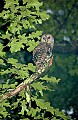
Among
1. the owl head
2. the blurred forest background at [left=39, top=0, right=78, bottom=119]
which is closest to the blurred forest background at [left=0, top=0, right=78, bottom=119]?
the blurred forest background at [left=39, top=0, right=78, bottom=119]

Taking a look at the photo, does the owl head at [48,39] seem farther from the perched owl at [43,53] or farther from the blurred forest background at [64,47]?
the blurred forest background at [64,47]

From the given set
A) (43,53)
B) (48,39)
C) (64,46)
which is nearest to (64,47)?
(64,46)

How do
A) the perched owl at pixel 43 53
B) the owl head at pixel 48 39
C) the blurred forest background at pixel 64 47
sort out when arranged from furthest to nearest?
the blurred forest background at pixel 64 47, the owl head at pixel 48 39, the perched owl at pixel 43 53

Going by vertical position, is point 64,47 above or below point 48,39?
above

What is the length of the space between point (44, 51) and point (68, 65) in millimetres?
3291

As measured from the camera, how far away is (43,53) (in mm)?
1540

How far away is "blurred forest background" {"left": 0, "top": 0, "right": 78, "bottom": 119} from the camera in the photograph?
464 cm

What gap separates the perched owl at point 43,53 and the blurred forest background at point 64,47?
296 centimetres

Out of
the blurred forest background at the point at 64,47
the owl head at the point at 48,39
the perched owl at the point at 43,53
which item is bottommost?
the perched owl at the point at 43,53

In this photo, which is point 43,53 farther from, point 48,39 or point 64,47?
point 64,47

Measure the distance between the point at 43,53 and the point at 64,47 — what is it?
10.9 feet

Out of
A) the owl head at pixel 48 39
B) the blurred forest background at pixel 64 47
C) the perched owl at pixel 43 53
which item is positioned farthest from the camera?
the blurred forest background at pixel 64 47

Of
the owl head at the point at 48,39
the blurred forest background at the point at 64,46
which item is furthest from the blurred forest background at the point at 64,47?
the owl head at the point at 48,39

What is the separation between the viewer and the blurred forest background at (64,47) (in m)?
4.64
